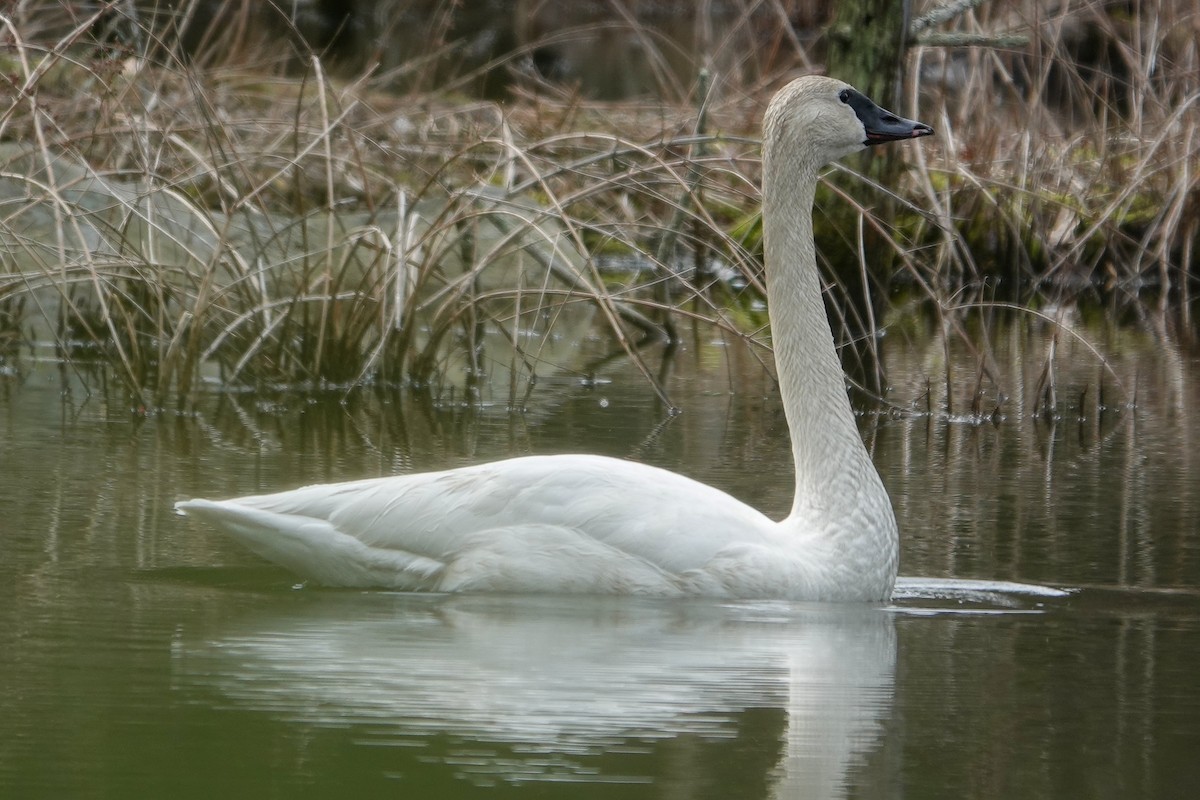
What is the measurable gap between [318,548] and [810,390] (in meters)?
1.44

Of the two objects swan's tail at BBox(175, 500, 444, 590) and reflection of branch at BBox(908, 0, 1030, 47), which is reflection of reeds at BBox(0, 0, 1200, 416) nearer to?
reflection of branch at BBox(908, 0, 1030, 47)

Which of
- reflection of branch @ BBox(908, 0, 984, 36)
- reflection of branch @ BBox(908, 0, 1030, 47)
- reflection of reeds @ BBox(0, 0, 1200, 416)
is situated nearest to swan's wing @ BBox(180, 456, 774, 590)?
reflection of reeds @ BBox(0, 0, 1200, 416)

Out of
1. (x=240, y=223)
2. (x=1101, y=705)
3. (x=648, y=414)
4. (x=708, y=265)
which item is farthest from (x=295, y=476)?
(x=708, y=265)

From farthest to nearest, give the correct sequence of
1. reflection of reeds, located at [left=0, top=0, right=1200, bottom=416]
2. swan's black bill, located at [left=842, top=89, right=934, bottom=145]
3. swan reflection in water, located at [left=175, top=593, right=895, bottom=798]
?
reflection of reeds, located at [left=0, top=0, right=1200, bottom=416] → swan's black bill, located at [left=842, top=89, right=934, bottom=145] → swan reflection in water, located at [left=175, top=593, right=895, bottom=798]

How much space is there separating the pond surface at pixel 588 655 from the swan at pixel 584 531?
8 cm

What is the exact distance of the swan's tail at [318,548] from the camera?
16.3 feet

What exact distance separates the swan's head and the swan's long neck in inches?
1.5

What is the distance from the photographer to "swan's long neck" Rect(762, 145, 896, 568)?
16.5 ft

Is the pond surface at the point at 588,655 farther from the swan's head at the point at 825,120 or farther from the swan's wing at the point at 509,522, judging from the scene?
the swan's head at the point at 825,120

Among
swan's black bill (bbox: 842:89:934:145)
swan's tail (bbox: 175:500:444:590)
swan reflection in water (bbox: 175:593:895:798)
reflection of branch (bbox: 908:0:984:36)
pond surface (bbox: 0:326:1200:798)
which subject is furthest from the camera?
reflection of branch (bbox: 908:0:984:36)

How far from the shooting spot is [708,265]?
1421cm

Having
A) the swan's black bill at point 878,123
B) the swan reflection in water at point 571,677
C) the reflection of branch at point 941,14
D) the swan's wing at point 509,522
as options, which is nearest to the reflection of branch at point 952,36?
the reflection of branch at point 941,14

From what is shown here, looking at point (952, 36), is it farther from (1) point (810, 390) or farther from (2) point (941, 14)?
(1) point (810, 390)

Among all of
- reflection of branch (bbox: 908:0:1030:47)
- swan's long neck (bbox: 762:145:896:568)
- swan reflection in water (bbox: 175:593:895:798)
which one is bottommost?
swan reflection in water (bbox: 175:593:895:798)
